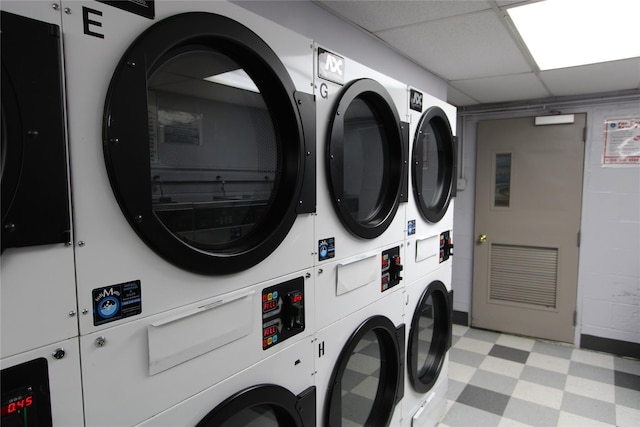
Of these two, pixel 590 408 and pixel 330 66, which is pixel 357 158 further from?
pixel 590 408

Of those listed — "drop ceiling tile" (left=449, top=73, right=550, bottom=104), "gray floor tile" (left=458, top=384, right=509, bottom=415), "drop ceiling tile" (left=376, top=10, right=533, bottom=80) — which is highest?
"drop ceiling tile" (left=449, top=73, right=550, bottom=104)

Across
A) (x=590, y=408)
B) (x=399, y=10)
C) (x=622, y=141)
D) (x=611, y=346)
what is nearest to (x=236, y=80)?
(x=399, y=10)

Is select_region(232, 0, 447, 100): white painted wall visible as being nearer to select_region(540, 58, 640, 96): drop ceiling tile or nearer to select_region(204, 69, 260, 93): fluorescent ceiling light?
select_region(204, 69, 260, 93): fluorescent ceiling light

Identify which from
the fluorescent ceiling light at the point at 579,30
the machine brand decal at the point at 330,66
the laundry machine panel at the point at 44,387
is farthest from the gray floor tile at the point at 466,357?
the laundry machine panel at the point at 44,387

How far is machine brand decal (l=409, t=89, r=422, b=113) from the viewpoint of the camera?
6.13 feet

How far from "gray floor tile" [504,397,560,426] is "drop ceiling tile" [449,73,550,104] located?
8.19 ft

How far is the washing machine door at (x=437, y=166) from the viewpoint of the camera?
2176mm

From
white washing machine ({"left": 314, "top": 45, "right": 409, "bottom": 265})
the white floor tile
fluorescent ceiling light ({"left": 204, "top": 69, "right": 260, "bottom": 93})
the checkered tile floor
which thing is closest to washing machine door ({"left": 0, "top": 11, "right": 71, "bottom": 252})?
fluorescent ceiling light ({"left": 204, "top": 69, "right": 260, "bottom": 93})

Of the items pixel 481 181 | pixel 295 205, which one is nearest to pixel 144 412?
pixel 295 205

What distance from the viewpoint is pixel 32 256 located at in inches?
25.9

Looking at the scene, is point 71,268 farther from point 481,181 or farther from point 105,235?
point 481,181

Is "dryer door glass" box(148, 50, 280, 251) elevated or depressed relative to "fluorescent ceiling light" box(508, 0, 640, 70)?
depressed

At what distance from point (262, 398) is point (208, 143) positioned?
2.43 ft

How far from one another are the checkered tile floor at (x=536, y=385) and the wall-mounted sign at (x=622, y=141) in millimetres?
1858
